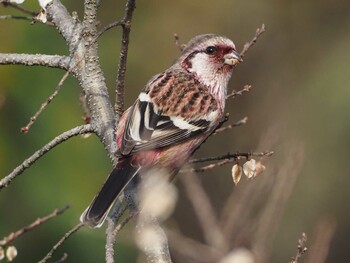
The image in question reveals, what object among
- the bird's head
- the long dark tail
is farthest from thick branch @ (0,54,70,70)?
the bird's head

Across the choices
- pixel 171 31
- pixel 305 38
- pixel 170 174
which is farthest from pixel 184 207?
pixel 170 174

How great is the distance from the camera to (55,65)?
544 centimetres

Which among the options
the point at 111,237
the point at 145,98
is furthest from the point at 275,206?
the point at 145,98

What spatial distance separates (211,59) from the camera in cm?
650

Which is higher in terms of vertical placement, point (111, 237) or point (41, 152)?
point (41, 152)

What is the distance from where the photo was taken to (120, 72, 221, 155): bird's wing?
5.63 meters

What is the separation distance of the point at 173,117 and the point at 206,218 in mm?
1016

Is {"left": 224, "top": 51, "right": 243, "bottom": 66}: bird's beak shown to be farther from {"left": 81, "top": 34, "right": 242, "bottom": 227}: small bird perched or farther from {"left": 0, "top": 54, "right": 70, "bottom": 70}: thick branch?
{"left": 0, "top": 54, "right": 70, "bottom": 70}: thick branch

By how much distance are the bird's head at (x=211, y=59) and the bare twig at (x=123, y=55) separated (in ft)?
3.77

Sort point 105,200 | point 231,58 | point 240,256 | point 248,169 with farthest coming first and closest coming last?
point 231,58
point 248,169
point 105,200
point 240,256

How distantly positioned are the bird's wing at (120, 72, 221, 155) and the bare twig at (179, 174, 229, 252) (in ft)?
1.03

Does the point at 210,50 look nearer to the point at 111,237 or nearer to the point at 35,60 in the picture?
the point at 35,60

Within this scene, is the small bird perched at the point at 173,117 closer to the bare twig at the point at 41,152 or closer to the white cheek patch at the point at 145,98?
the white cheek patch at the point at 145,98

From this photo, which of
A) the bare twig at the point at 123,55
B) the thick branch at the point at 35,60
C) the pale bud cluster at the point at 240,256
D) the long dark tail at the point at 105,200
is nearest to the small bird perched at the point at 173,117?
the long dark tail at the point at 105,200
